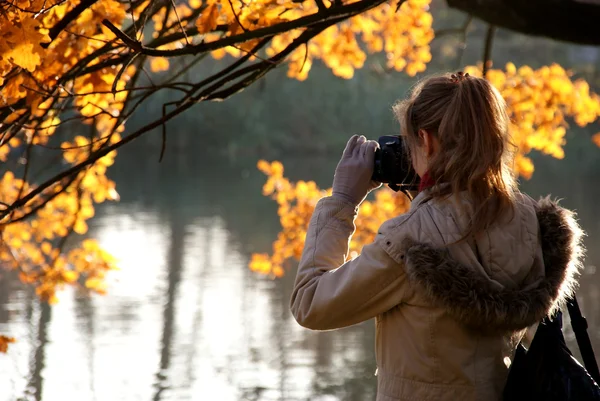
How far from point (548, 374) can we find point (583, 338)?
0.17 metres

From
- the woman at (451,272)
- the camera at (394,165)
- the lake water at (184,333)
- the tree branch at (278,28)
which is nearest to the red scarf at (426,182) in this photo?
the woman at (451,272)

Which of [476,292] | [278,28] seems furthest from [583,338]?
[278,28]

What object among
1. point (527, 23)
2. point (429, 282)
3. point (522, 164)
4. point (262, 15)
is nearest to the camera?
point (429, 282)

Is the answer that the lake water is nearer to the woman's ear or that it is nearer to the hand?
the hand

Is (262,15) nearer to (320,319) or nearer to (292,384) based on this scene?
(320,319)

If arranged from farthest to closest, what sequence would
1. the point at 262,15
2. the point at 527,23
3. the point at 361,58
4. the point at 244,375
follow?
1. the point at 244,375
2. the point at 361,58
3. the point at 527,23
4. the point at 262,15

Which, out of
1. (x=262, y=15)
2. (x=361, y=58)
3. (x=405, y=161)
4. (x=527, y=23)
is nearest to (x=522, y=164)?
(x=361, y=58)

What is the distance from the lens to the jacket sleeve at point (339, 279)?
1520 millimetres

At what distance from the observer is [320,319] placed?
1567 millimetres

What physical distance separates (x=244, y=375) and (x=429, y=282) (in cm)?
612

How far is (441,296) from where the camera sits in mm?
1492

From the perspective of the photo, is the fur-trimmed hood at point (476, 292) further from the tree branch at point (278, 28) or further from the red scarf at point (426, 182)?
the tree branch at point (278, 28)

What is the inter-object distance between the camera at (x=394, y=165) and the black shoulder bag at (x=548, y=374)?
1.27 ft

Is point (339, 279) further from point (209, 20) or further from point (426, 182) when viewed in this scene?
point (209, 20)
